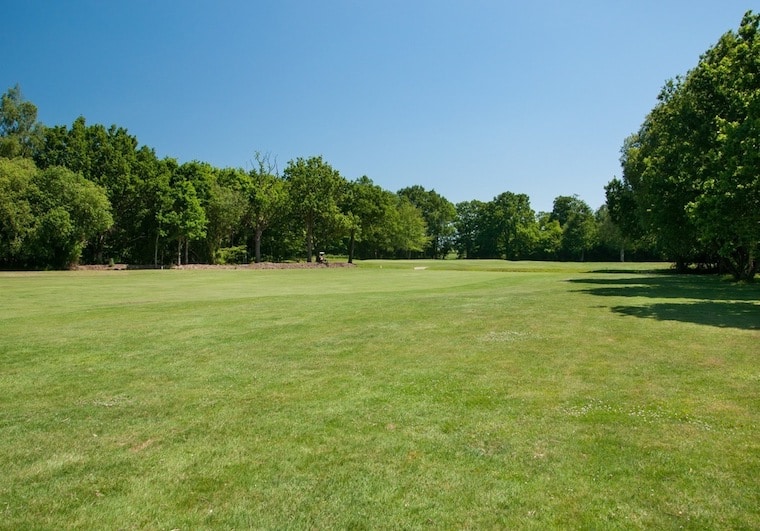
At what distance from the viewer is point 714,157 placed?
78.8 feet

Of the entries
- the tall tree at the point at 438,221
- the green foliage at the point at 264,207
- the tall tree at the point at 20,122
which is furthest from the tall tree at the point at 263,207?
the tall tree at the point at 438,221

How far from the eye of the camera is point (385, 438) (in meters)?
6.12

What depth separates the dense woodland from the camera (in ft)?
80.8

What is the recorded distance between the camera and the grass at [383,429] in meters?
4.56

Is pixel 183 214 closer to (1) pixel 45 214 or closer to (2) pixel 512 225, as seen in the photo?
(1) pixel 45 214

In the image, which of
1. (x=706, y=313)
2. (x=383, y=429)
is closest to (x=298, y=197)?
(x=706, y=313)

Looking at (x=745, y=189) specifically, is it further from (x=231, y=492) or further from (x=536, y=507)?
(x=231, y=492)

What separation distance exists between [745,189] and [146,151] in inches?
3063

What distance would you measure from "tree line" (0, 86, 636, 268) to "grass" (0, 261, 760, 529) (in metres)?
50.4

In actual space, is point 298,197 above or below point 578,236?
above

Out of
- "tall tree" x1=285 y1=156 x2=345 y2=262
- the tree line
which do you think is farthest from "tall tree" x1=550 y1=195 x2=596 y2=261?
"tall tree" x1=285 y1=156 x2=345 y2=262

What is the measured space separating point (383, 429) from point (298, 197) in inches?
2900

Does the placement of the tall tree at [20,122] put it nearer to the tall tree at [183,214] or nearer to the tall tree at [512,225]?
the tall tree at [183,214]

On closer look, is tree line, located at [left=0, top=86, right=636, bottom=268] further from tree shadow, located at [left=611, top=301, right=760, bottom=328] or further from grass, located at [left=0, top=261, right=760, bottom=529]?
tree shadow, located at [left=611, top=301, right=760, bottom=328]
